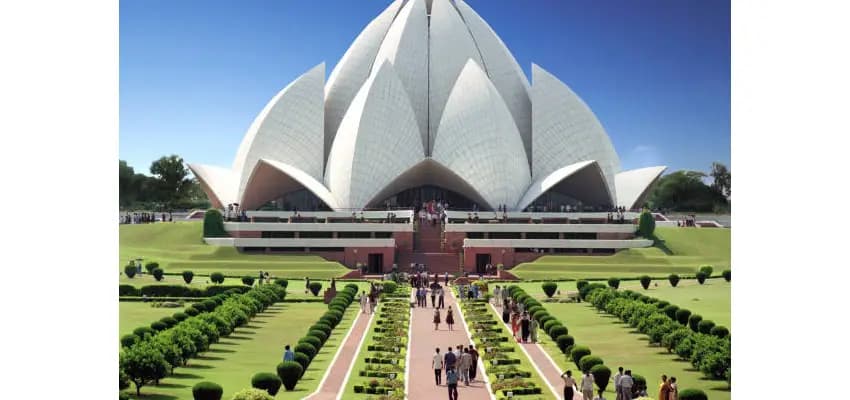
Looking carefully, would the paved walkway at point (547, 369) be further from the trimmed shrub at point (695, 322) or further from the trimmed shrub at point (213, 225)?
the trimmed shrub at point (213, 225)

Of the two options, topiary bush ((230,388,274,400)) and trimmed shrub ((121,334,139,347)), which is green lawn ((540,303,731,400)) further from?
trimmed shrub ((121,334,139,347))

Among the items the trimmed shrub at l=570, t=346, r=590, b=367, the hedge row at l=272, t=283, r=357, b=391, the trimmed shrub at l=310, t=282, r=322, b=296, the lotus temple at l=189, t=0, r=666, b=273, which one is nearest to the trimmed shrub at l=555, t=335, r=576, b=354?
the trimmed shrub at l=570, t=346, r=590, b=367

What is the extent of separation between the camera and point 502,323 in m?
14.8

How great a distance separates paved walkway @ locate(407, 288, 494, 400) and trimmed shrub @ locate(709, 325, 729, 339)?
3178 mm

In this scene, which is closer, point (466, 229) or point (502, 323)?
point (502, 323)

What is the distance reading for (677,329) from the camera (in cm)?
1121

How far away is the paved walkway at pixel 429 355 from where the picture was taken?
8.70m

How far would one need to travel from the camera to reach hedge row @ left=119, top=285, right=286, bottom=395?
8.82 m

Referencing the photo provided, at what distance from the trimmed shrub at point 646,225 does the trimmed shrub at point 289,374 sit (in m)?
18.9

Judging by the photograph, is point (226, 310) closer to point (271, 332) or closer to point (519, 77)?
point (271, 332)

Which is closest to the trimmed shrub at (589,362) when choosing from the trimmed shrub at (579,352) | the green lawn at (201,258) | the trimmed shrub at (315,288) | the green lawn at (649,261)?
the trimmed shrub at (579,352)

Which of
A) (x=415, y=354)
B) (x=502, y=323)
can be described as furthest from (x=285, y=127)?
(x=415, y=354)
